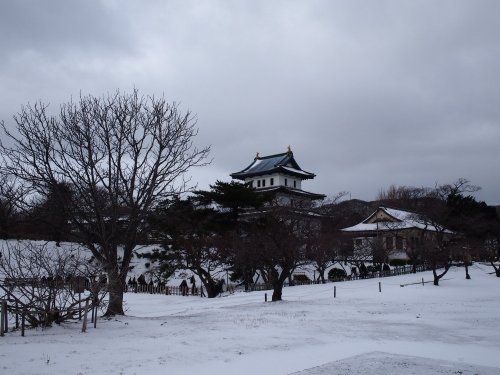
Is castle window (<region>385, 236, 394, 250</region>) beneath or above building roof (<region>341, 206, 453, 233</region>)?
beneath

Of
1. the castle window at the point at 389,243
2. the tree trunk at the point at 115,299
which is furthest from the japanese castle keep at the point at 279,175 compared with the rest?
the tree trunk at the point at 115,299

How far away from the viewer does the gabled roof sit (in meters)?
59.8

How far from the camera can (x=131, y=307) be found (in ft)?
79.9

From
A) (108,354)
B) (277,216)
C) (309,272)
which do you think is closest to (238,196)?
(277,216)

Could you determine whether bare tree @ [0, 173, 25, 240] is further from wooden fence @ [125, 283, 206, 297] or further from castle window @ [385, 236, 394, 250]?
castle window @ [385, 236, 394, 250]

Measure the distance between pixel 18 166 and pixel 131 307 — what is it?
1147 cm

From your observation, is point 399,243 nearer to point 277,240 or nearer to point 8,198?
point 277,240

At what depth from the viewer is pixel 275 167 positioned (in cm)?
5928

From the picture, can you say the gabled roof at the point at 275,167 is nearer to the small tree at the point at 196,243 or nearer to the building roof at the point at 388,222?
the building roof at the point at 388,222

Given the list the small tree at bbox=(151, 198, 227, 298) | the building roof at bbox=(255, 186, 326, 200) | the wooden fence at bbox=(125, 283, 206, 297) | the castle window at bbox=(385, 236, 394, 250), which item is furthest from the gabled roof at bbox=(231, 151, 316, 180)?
the wooden fence at bbox=(125, 283, 206, 297)

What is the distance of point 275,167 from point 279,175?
1561mm

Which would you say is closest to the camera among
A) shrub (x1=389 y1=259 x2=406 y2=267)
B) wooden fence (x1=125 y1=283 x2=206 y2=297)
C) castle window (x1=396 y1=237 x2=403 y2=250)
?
wooden fence (x1=125 y1=283 x2=206 y2=297)

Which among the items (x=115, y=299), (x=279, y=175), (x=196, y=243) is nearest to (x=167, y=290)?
(x=196, y=243)

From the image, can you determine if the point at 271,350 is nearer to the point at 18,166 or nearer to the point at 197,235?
the point at 18,166
